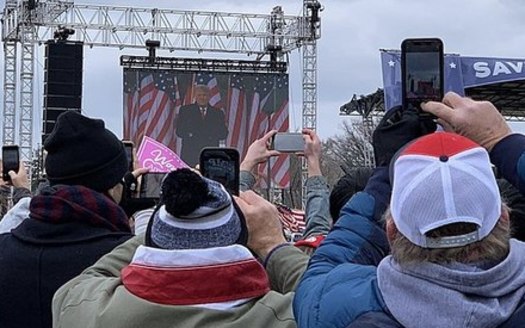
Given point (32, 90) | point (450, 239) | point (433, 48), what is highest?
point (32, 90)

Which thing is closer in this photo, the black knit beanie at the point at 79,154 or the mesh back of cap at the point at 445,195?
the mesh back of cap at the point at 445,195

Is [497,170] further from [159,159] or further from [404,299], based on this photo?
[159,159]

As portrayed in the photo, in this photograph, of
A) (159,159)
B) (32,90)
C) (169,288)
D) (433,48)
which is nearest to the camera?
(169,288)

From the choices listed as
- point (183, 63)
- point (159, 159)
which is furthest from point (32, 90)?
point (159, 159)

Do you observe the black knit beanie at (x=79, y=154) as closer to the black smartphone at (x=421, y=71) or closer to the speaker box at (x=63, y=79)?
the black smartphone at (x=421, y=71)

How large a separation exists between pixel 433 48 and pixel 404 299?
0.74 meters

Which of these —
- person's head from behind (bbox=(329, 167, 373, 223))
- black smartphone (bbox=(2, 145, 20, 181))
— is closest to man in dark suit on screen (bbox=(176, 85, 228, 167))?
black smartphone (bbox=(2, 145, 20, 181))

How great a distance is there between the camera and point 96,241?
7.95ft

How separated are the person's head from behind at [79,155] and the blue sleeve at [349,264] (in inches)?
36.8

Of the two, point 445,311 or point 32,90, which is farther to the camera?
point 32,90

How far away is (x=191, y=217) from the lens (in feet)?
5.87

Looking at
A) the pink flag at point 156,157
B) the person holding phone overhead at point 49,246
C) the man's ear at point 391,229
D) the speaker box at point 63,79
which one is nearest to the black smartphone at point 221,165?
the person holding phone overhead at point 49,246

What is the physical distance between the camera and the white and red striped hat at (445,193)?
5.01 feet

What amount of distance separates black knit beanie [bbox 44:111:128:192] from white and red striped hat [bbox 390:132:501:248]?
122cm
